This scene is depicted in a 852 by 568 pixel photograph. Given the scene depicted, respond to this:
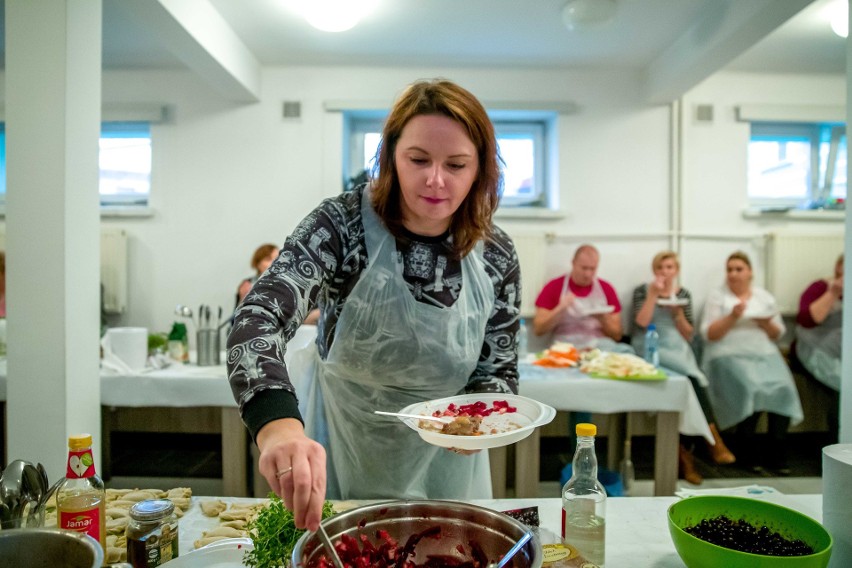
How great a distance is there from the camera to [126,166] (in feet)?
15.2

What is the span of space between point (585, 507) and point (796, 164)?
16.4ft

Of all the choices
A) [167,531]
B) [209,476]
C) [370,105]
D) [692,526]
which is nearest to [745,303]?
[370,105]

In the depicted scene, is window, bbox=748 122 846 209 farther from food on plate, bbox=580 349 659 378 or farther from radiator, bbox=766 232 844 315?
food on plate, bbox=580 349 659 378

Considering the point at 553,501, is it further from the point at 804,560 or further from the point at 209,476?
the point at 209,476

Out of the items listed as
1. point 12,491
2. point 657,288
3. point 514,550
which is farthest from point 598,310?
point 12,491

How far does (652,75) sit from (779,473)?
3026 mm

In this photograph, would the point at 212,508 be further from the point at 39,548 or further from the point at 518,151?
the point at 518,151

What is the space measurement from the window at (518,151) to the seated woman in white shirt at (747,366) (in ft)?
5.25

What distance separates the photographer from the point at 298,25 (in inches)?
145

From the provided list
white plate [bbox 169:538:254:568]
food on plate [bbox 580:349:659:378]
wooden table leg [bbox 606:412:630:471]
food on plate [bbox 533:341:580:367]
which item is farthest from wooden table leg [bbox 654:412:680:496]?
white plate [bbox 169:538:254:568]

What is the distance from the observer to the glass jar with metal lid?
2.94 feet

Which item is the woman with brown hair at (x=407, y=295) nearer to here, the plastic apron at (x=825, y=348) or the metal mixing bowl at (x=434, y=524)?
the metal mixing bowl at (x=434, y=524)

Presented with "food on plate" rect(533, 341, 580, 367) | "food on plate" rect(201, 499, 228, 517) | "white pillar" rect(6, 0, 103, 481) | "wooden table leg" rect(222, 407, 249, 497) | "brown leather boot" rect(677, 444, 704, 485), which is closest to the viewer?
"food on plate" rect(201, 499, 228, 517)

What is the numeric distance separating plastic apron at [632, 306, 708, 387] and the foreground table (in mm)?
2635
